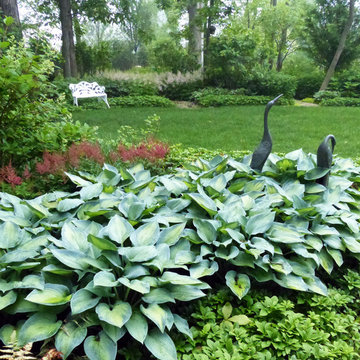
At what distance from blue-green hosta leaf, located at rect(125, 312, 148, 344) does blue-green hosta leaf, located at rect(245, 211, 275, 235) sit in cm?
85

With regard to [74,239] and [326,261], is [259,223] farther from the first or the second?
[74,239]

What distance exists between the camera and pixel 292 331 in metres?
1.72

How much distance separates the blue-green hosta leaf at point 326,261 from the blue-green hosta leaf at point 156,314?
1119mm

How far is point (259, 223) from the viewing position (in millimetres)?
2176

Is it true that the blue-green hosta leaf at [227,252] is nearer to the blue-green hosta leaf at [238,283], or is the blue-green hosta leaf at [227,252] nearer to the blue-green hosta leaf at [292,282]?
the blue-green hosta leaf at [238,283]

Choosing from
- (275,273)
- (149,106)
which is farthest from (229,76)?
(275,273)

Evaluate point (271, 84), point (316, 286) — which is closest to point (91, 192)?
point (316, 286)

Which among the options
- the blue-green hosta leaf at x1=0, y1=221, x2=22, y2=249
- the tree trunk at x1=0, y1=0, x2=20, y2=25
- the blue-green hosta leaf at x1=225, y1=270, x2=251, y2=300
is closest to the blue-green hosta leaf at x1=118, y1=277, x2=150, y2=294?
the blue-green hosta leaf at x1=225, y1=270, x2=251, y2=300

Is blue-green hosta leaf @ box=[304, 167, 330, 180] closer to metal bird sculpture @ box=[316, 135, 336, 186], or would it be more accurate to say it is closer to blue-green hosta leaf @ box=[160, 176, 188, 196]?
metal bird sculpture @ box=[316, 135, 336, 186]

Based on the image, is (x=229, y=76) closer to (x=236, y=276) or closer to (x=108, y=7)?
(x=108, y=7)

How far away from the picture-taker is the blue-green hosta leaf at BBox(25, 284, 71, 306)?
5.14 feet

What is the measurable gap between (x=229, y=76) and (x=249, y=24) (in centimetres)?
1704

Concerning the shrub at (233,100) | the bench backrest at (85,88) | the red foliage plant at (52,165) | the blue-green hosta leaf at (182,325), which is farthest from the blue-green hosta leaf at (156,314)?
the bench backrest at (85,88)

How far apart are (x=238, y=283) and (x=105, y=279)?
74 cm
